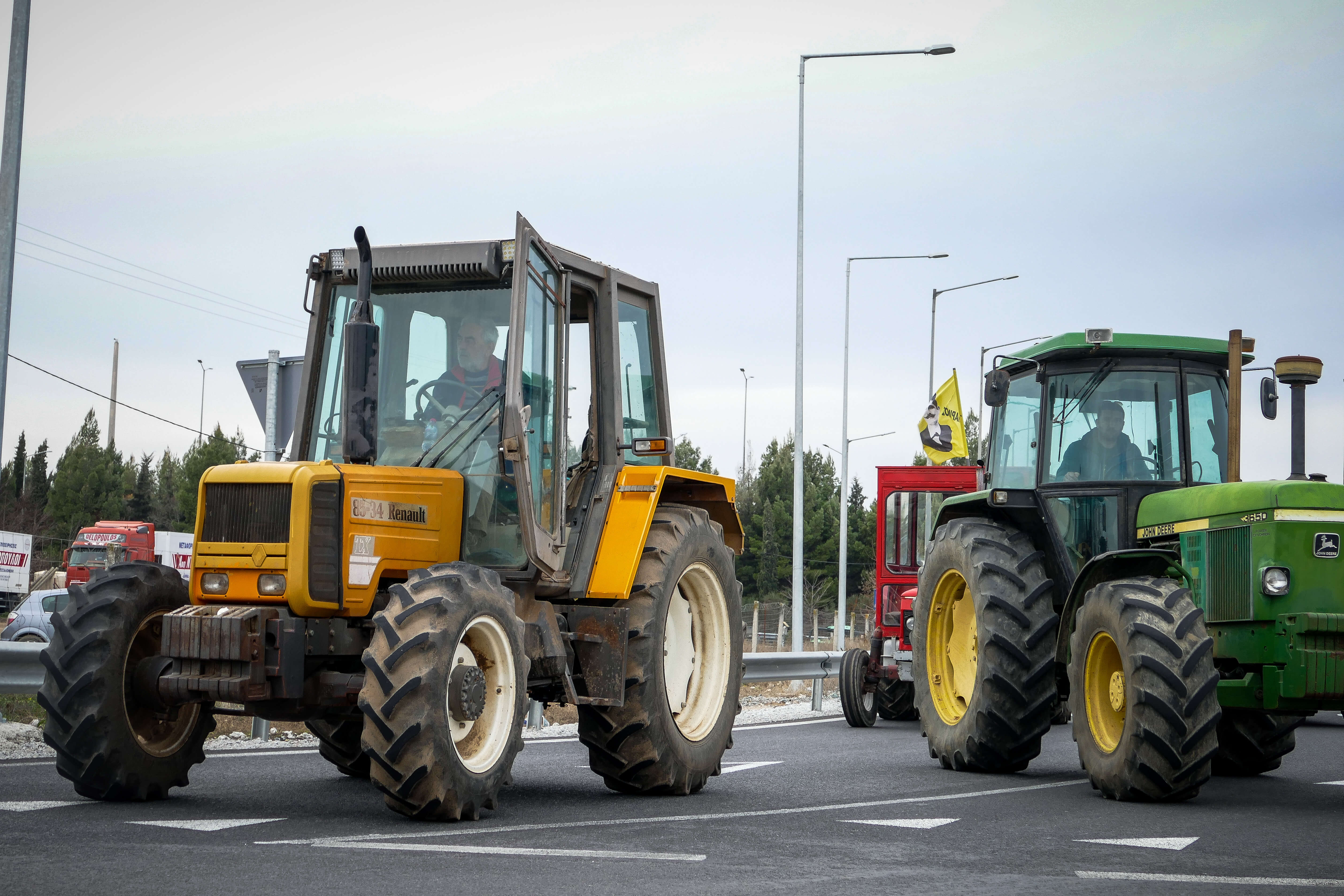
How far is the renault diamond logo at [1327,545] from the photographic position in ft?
28.9

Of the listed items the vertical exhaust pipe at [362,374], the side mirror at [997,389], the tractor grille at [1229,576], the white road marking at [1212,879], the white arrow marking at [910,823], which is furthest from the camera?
the side mirror at [997,389]

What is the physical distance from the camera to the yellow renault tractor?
7.30 metres

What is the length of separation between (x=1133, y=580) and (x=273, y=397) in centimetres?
649

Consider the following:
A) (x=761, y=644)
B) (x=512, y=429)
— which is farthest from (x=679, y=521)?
(x=761, y=644)

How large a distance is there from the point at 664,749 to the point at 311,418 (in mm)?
2869

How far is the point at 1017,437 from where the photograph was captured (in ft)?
37.2

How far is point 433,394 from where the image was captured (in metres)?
8.53

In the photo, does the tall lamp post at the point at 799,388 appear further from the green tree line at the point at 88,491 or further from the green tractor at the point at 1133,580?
the green tree line at the point at 88,491

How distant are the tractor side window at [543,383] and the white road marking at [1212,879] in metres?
3.71

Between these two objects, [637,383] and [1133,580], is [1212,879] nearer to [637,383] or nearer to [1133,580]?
[1133,580]

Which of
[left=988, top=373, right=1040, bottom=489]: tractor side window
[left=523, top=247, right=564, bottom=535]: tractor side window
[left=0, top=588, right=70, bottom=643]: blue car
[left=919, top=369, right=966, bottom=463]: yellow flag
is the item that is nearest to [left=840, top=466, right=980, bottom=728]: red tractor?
[left=919, top=369, right=966, bottom=463]: yellow flag

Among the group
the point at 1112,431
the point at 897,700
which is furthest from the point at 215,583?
the point at 897,700

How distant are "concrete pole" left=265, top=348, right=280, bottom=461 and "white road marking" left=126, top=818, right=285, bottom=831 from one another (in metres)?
4.12

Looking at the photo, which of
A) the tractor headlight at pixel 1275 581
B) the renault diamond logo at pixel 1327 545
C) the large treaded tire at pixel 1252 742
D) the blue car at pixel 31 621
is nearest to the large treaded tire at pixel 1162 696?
the tractor headlight at pixel 1275 581
